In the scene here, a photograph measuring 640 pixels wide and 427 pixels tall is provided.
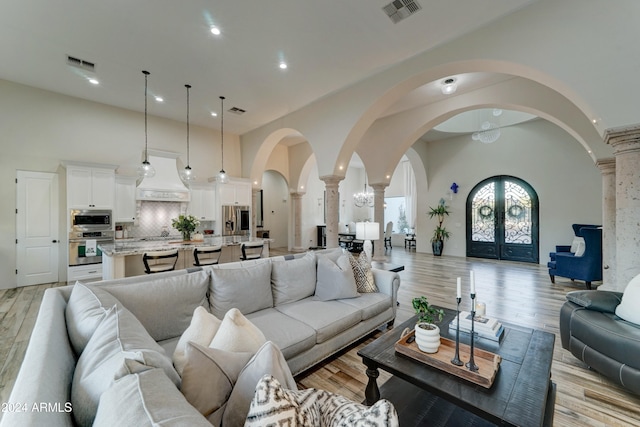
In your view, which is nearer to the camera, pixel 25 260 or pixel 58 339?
pixel 58 339

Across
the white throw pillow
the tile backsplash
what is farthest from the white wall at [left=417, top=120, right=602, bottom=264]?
the tile backsplash

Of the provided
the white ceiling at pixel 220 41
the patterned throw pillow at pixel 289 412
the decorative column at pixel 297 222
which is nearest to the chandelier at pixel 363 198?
the decorative column at pixel 297 222

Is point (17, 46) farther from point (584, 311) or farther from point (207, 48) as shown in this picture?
point (584, 311)

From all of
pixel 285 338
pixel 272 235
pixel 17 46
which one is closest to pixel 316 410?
pixel 285 338

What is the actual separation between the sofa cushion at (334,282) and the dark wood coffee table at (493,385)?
801 mm

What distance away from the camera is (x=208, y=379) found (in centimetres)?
100

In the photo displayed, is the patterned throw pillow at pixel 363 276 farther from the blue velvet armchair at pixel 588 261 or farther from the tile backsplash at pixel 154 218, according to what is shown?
the tile backsplash at pixel 154 218

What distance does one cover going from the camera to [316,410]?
98 cm

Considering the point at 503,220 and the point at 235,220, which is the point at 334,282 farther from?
the point at 503,220

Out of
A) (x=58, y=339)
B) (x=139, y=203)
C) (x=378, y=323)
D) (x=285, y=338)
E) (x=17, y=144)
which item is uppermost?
(x=17, y=144)

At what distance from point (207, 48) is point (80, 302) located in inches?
155

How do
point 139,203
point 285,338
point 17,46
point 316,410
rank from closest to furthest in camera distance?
point 316,410 < point 285,338 < point 17,46 < point 139,203

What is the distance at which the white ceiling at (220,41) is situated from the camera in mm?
3195

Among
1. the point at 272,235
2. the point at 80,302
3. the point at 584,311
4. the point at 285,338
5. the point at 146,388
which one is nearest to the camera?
the point at 146,388
